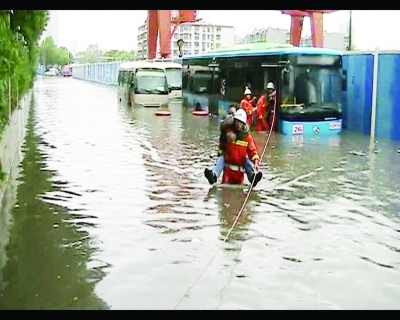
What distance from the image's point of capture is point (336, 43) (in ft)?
189

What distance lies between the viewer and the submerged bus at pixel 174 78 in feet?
119

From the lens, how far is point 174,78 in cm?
3659

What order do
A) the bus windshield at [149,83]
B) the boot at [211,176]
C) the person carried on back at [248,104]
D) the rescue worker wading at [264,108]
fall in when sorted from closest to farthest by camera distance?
the boot at [211,176], the person carried on back at [248,104], the rescue worker wading at [264,108], the bus windshield at [149,83]

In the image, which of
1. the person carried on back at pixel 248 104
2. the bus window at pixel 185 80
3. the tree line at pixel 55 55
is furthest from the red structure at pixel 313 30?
the tree line at pixel 55 55

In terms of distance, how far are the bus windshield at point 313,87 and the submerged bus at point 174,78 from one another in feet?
54.5

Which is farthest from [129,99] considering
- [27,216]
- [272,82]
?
[27,216]

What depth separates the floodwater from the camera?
6012 mm

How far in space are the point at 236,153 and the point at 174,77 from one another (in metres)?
26.0

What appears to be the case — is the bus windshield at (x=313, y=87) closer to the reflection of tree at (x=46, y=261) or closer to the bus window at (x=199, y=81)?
the bus window at (x=199, y=81)

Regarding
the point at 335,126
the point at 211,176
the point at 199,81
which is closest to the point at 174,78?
the point at 199,81

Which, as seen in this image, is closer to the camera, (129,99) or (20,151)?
(20,151)

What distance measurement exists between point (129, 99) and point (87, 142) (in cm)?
1776
